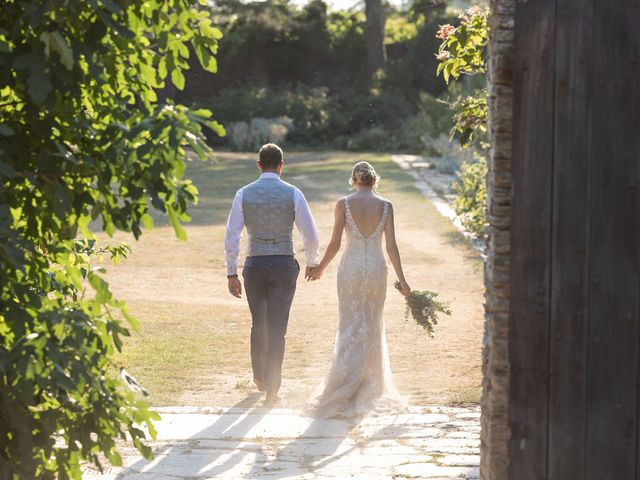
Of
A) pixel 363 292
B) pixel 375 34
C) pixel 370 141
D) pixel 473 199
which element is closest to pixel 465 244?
pixel 473 199

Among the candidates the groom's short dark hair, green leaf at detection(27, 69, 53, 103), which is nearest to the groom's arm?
the groom's short dark hair

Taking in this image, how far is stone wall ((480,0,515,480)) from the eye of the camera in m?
4.61

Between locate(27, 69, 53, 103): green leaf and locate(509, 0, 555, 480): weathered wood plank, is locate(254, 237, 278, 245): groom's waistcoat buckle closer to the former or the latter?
locate(509, 0, 555, 480): weathered wood plank

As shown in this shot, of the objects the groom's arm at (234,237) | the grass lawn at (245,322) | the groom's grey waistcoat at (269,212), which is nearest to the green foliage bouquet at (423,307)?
the grass lawn at (245,322)

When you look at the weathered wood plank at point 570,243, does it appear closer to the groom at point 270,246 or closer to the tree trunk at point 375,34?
the groom at point 270,246

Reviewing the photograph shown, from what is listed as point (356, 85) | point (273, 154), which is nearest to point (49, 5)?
point (273, 154)

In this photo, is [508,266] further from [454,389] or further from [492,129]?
[454,389]

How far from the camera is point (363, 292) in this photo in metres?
8.70

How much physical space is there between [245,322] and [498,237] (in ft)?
25.4

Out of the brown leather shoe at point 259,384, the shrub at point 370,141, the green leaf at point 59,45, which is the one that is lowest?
the shrub at point 370,141

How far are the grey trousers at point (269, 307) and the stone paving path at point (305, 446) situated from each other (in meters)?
0.42

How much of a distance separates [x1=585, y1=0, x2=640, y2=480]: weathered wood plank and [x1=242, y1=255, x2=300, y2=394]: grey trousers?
4.29 metres

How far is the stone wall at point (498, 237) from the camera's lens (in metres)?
4.61

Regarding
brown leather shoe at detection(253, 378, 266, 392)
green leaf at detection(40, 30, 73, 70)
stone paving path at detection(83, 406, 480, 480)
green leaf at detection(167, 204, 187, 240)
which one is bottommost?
brown leather shoe at detection(253, 378, 266, 392)
